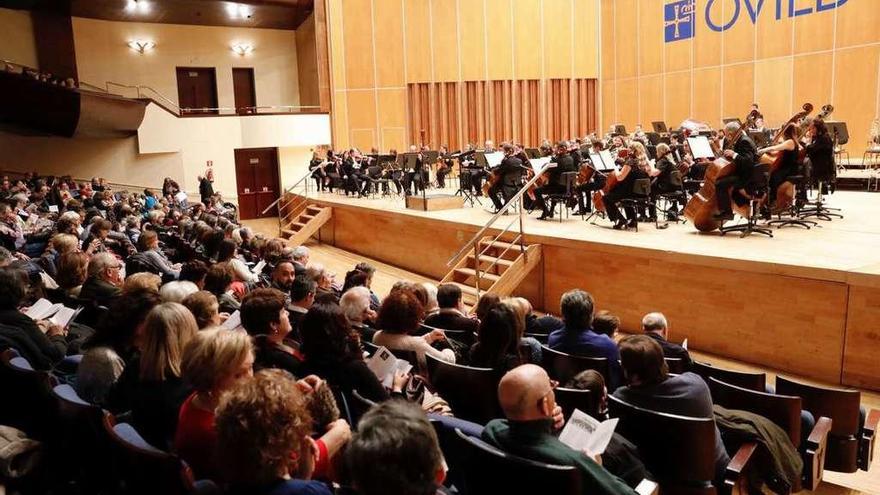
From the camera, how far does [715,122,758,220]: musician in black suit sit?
6562mm

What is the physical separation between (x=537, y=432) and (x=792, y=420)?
1579mm

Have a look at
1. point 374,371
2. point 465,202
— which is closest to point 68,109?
point 465,202

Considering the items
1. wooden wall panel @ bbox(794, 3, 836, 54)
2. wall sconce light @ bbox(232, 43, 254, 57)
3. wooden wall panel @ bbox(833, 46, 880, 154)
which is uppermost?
wall sconce light @ bbox(232, 43, 254, 57)

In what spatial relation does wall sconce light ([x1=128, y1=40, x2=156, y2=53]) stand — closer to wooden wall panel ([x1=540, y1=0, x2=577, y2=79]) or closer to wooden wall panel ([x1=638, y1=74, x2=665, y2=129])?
wooden wall panel ([x1=540, y1=0, x2=577, y2=79])

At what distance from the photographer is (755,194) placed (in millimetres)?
6648

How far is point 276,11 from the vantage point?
18.0 metres

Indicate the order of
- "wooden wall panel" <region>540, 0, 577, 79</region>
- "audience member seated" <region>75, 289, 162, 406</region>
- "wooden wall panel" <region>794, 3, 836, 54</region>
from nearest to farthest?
"audience member seated" <region>75, 289, 162, 406</region>, "wooden wall panel" <region>794, 3, 836, 54</region>, "wooden wall panel" <region>540, 0, 577, 79</region>

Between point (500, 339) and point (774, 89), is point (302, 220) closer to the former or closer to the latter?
point (774, 89)

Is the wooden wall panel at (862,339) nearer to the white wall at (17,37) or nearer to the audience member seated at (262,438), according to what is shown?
the audience member seated at (262,438)

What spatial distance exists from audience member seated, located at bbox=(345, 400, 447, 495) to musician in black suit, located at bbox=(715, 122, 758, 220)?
5.91m

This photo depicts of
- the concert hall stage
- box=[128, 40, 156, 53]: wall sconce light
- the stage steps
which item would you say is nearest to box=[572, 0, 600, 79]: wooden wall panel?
the concert hall stage

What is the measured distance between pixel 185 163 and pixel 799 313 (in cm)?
1556

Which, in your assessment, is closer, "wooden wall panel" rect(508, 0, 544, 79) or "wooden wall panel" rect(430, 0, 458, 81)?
"wooden wall panel" rect(430, 0, 458, 81)

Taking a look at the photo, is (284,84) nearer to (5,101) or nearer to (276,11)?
(276,11)
